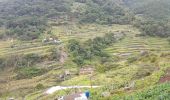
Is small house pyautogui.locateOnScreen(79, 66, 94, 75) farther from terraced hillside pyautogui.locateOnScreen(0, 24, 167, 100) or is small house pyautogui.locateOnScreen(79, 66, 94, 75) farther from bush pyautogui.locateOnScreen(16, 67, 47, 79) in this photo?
bush pyautogui.locateOnScreen(16, 67, 47, 79)

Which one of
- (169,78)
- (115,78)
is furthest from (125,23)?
(169,78)

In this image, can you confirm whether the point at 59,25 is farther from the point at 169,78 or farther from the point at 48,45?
the point at 169,78

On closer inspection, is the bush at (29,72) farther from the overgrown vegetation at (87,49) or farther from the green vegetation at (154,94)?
the green vegetation at (154,94)

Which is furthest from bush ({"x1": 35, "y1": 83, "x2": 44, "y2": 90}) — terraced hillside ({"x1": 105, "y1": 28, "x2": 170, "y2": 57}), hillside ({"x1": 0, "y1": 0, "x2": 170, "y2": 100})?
terraced hillside ({"x1": 105, "y1": 28, "x2": 170, "y2": 57})

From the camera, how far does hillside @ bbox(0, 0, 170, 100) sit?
143 feet

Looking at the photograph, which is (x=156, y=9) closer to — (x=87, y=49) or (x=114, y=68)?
(x=87, y=49)

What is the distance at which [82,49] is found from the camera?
69375mm

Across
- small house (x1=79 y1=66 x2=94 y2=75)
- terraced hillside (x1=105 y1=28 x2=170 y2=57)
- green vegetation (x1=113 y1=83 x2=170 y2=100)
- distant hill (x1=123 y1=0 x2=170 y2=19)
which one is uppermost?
green vegetation (x1=113 y1=83 x2=170 y2=100)

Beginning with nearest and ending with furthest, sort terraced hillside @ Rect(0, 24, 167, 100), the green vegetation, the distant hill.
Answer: the green vegetation < terraced hillside @ Rect(0, 24, 167, 100) < the distant hill

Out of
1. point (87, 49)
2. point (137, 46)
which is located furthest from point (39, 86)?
point (137, 46)

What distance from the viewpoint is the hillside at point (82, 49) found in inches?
1710

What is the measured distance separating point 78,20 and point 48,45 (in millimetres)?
18525

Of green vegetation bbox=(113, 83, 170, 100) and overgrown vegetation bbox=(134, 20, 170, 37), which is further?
overgrown vegetation bbox=(134, 20, 170, 37)

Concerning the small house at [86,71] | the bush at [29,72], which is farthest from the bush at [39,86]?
the bush at [29,72]
